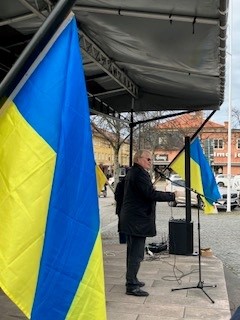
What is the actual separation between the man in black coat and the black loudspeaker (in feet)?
9.57

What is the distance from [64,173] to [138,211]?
127 inches

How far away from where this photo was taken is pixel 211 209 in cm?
909

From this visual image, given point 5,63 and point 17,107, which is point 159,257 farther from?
point 17,107

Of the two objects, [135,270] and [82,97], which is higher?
[82,97]

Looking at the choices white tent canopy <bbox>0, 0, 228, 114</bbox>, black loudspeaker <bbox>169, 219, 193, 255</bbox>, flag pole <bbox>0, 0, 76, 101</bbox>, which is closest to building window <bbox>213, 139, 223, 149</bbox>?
black loudspeaker <bbox>169, 219, 193, 255</bbox>

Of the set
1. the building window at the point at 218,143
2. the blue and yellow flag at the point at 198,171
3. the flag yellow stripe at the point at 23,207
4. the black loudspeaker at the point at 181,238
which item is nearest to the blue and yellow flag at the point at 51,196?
the flag yellow stripe at the point at 23,207

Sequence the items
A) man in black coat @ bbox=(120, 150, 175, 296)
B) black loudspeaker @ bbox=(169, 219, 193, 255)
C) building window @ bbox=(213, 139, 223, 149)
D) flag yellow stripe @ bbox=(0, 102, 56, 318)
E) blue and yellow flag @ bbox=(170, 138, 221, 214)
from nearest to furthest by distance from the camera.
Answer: flag yellow stripe @ bbox=(0, 102, 56, 318) < man in black coat @ bbox=(120, 150, 175, 296) < black loudspeaker @ bbox=(169, 219, 193, 255) < blue and yellow flag @ bbox=(170, 138, 221, 214) < building window @ bbox=(213, 139, 223, 149)

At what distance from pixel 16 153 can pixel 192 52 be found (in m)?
3.77

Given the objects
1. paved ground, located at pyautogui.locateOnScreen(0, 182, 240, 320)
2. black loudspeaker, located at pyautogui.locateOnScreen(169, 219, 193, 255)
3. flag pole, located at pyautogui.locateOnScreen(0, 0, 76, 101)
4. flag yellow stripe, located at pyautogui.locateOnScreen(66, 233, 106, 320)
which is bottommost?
paved ground, located at pyautogui.locateOnScreen(0, 182, 240, 320)

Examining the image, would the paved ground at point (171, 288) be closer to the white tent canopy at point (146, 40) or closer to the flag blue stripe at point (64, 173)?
the flag blue stripe at point (64, 173)

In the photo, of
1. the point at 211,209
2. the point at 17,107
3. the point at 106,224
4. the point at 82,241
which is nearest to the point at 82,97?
the point at 17,107

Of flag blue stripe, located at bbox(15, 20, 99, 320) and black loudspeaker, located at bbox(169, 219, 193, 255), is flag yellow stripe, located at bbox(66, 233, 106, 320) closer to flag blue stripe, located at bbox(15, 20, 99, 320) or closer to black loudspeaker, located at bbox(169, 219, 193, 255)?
flag blue stripe, located at bbox(15, 20, 99, 320)

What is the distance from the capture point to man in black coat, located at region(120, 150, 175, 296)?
5.65m

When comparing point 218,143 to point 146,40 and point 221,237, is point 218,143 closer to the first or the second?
point 221,237
